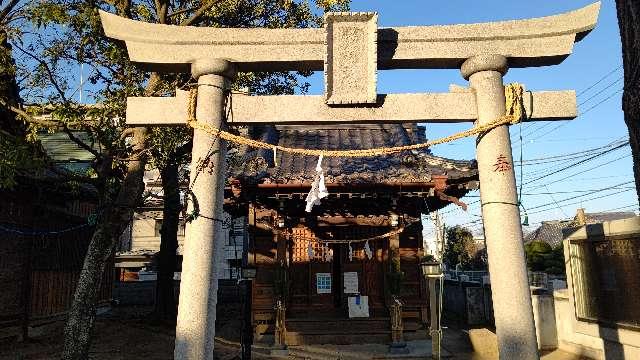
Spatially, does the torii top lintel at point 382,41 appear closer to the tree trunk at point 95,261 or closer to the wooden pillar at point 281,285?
the tree trunk at point 95,261

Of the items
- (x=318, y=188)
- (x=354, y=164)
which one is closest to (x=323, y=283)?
(x=354, y=164)

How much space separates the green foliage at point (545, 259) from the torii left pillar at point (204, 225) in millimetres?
27880

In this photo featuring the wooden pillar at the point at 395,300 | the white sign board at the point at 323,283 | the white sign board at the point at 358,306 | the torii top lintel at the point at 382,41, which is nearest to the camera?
the torii top lintel at the point at 382,41

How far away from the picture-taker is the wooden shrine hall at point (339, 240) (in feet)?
43.2

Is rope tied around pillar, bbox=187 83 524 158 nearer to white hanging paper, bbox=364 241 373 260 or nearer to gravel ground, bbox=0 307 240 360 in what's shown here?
gravel ground, bbox=0 307 240 360

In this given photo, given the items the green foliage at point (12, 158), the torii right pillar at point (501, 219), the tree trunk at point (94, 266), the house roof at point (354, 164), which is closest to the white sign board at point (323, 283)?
the house roof at point (354, 164)

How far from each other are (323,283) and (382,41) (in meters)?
9.49

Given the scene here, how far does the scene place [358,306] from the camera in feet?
45.3

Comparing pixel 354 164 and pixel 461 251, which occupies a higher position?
pixel 354 164

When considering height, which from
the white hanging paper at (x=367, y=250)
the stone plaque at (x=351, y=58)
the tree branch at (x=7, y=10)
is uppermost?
the tree branch at (x=7, y=10)

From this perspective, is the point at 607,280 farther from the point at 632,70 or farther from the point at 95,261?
the point at 95,261

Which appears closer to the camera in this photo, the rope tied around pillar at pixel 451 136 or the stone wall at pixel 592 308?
the rope tied around pillar at pixel 451 136

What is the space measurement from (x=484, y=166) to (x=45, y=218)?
15591mm

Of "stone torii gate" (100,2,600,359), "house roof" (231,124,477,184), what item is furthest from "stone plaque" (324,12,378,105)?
"house roof" (231,124,477,184)
